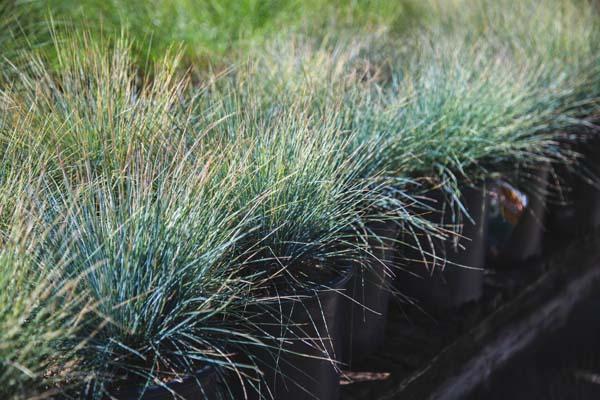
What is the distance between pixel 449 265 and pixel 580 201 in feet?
3.85

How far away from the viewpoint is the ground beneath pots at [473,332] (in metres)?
2.17

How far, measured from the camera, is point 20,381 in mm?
1194

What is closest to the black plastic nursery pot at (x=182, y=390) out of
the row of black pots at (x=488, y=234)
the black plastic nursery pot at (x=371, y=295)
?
the black plastic nursery pot at (x=371, y=295)

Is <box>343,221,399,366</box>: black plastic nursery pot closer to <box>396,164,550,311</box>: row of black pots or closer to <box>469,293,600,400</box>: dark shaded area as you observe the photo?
<box>396,164,550,311</box>: row of black pots

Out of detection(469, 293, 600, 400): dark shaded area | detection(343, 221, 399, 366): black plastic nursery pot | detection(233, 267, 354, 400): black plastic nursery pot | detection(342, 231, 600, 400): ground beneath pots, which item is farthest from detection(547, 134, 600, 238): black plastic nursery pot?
detection(233, 267, 354, 400): black plastic nursery pot

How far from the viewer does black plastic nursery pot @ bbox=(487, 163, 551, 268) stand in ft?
9.47

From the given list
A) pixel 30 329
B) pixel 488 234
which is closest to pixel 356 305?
pixel 488 234

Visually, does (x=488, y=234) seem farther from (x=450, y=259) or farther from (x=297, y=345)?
(x=297, y=345)

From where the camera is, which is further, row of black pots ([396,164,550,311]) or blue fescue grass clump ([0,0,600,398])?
row of black pots ([396,164,550,311])

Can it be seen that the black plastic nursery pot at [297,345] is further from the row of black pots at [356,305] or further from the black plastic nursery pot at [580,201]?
the black plastic nursery pot at [580,201]

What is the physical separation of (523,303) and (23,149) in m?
1.82

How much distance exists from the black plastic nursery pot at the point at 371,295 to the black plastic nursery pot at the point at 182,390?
0.62 m

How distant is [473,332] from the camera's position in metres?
2.46

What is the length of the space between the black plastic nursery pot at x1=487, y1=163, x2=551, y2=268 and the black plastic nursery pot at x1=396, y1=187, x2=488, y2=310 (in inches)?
15.6
